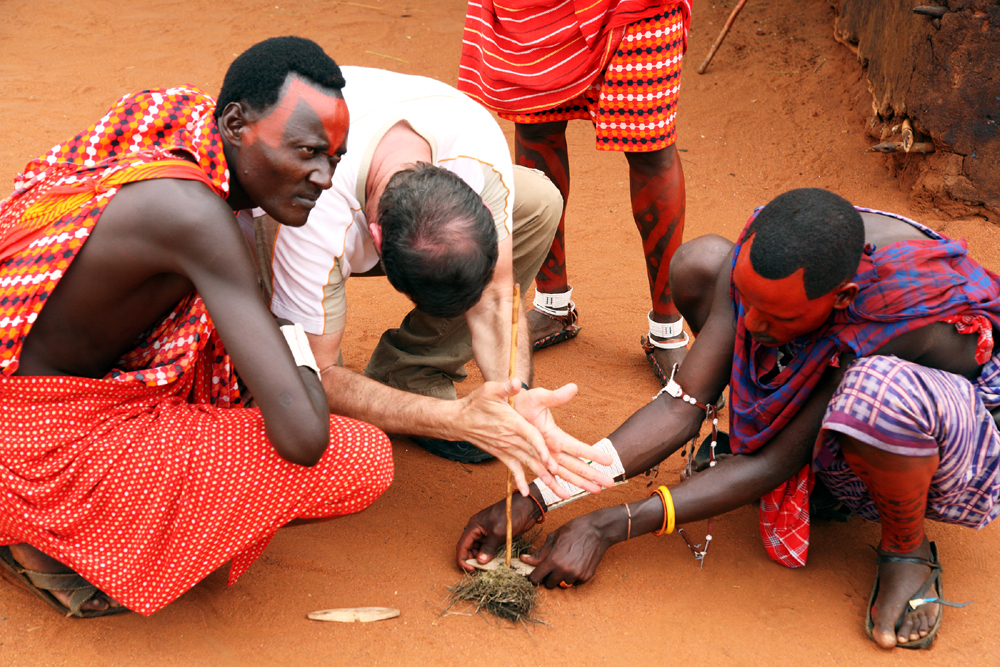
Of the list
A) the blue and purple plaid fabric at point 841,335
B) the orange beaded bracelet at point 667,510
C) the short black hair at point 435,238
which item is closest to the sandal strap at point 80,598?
the short black hair at point 435,238

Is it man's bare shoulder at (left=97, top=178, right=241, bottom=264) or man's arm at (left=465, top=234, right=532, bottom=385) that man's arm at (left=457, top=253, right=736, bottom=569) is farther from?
man's bare shoulder at (left=97, top=178, right=241, bottom=264)

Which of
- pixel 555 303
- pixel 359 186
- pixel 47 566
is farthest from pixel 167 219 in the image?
pixel 555 303

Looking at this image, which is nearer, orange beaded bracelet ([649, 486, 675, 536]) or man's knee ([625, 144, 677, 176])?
orange beaded bracelet ([649, 486, 675, 536])

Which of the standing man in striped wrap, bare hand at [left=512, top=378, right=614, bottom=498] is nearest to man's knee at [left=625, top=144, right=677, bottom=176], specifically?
the standing man in striped wrap

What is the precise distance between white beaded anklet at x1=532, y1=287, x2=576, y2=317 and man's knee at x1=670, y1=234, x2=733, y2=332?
2.73ft

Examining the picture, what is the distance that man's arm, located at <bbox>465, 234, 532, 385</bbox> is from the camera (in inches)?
94.0

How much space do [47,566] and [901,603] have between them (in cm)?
209

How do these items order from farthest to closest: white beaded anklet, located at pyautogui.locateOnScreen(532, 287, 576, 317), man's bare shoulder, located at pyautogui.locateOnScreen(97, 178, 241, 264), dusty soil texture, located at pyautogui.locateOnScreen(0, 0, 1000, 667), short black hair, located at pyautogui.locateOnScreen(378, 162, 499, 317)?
white beaded anklet, located at pyautogui.locateOnScreen(532, 287, 576, 317)
dusty soil texture, located at pyautogui.locateOnScreen(0, 0, 1000, 667)
short black hair, located at pyautogui.locateOnScreen(378, 162, 499, 317)
man's bare shoulder, located at pyautogui.locateOnScreen(97, 178, 241, 264)

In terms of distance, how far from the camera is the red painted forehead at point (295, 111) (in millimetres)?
1817

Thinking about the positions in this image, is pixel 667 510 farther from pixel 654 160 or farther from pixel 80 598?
pixel 80 598

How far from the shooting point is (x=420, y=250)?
1912 millimetres

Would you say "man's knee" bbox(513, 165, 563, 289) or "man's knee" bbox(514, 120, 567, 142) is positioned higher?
"man's knee" bbox(514, 120, 567, 142)

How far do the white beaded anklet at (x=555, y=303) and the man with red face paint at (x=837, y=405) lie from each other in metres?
1.05

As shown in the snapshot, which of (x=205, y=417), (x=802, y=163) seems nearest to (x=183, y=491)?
(x=205, y=417)
